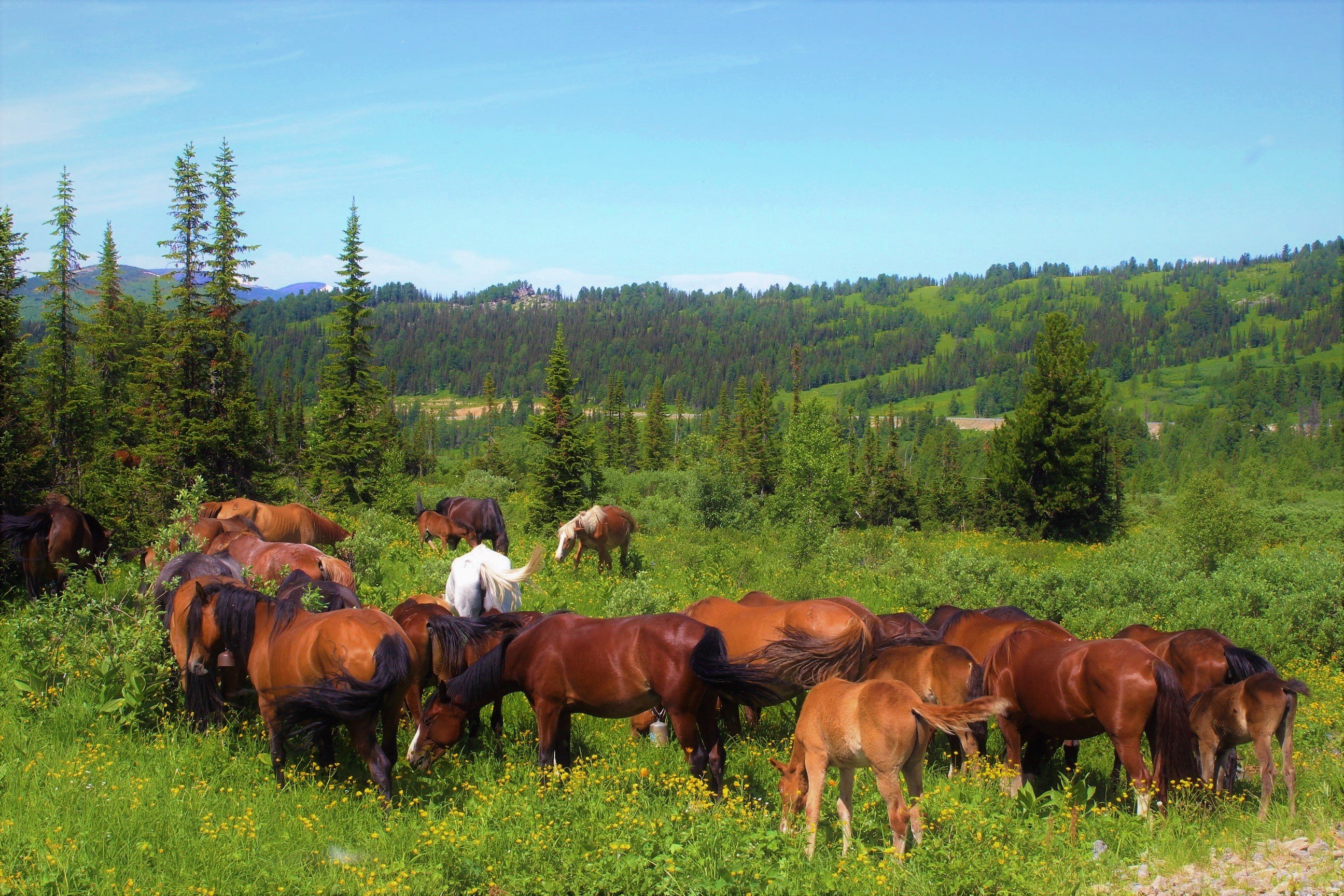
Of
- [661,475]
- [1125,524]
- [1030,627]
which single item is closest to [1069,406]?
[1125,524]

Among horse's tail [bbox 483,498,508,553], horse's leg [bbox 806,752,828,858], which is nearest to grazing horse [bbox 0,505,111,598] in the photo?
horse's tail [bbox 483,498,508,553]

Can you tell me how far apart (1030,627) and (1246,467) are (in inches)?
3997

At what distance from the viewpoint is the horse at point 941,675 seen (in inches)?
332

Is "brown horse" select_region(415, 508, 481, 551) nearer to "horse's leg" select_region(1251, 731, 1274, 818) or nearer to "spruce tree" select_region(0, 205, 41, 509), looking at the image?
"spruce tree" select_region(0, 205, 41, 509)

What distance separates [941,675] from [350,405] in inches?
1072

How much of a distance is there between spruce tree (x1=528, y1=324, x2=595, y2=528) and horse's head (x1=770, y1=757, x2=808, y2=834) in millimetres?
22787

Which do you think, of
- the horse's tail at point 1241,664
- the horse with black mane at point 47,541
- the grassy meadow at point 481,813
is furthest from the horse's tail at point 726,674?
the horse with black mane at point 47,541

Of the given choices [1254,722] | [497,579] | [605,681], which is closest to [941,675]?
[1254,722]

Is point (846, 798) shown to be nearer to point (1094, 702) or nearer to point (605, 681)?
point (605, 681)

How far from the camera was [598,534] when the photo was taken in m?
18.7

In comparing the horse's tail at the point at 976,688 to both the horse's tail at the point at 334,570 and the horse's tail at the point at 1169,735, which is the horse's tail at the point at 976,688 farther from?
the horse's tail at the point at 334,570

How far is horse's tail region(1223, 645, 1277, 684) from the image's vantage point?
342 inches

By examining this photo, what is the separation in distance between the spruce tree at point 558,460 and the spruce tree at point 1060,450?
2317cm

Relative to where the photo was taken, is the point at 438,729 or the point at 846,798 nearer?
the point at 846,798
